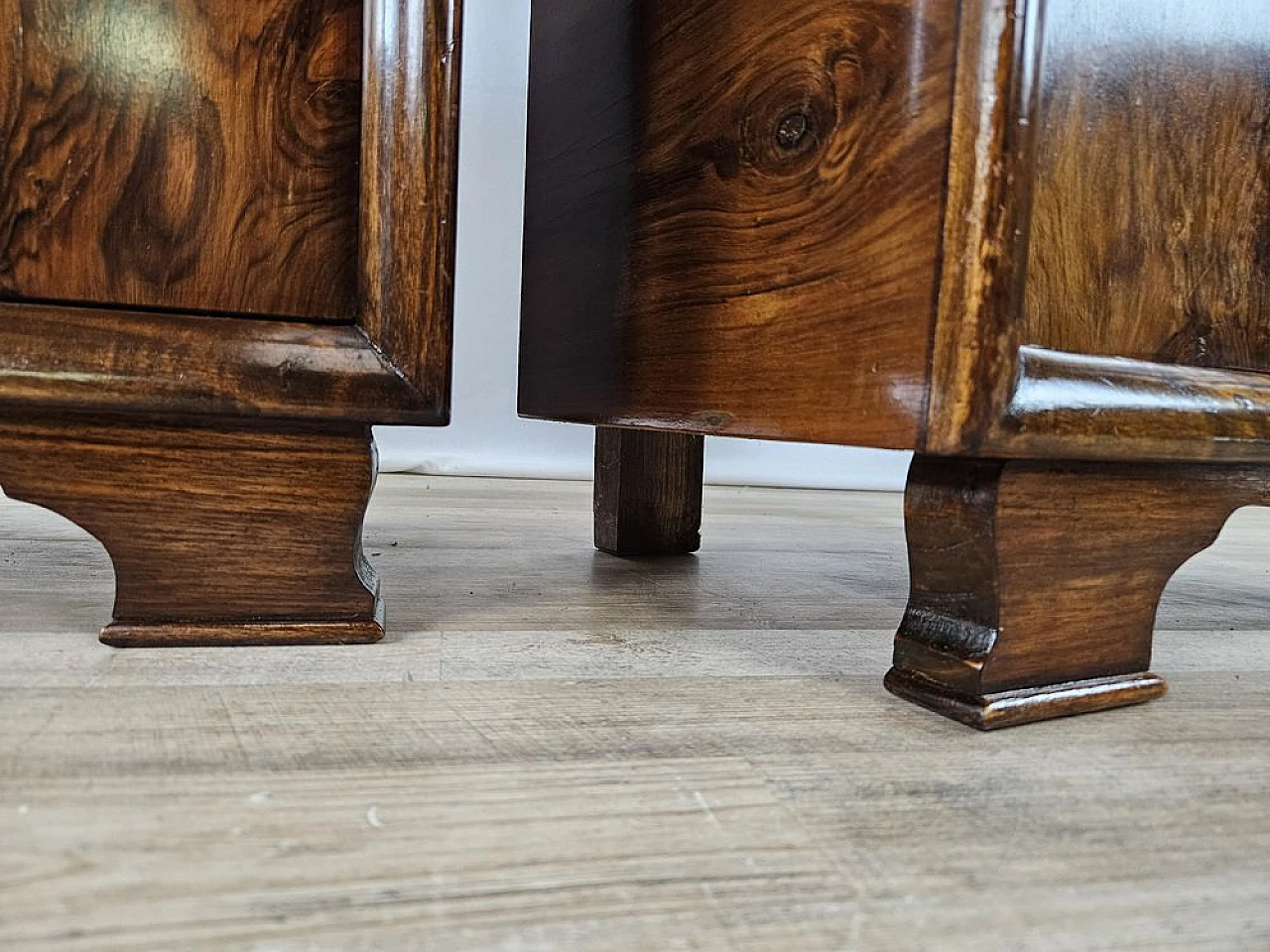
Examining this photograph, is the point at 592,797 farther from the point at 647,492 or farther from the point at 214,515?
the point at 647,492

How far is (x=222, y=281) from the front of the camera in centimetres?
60

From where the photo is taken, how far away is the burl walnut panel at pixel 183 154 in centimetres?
58

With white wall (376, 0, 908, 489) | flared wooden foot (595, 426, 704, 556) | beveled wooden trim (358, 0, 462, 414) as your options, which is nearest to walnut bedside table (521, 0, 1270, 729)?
beveled wooden trim (358, 0, 462, 414)

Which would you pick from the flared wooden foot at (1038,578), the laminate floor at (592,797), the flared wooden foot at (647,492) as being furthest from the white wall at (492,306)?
the flared wooden foot at (1038,578)

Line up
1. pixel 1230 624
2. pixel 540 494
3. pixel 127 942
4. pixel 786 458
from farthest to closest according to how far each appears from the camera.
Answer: pixel 786 458, pixel 540 494, pixel 1230 624, pixel 127 942

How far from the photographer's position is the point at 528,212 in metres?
1.01

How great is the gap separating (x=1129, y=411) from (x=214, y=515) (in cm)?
51

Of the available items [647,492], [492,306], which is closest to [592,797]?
[647,492]

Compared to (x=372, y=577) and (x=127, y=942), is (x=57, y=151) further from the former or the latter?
(x=127, y=942)

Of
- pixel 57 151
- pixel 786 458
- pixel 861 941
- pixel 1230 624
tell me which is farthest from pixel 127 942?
pixel 786 458

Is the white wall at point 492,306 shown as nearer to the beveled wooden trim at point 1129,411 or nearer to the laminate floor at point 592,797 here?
the laminate floor at point 592,797

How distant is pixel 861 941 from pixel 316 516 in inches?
16.5

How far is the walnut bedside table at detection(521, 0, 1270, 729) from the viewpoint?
47 centimetres

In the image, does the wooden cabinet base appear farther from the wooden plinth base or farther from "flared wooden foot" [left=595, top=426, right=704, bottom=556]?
"flared wooden foot" [left=595, top=426, right=704, bottom=556]
